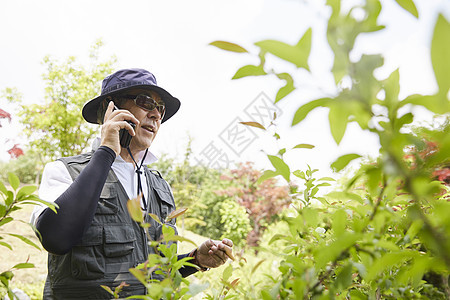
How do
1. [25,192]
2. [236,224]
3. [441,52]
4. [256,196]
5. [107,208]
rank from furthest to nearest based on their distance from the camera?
[256,196]
[236,224]
[107,208]
[25,192]
[441,52]

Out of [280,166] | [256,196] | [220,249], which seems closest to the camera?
[280,166]

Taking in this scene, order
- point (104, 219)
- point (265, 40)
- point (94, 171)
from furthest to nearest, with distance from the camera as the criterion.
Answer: point (104, 219)
point (94, 171)
point (265, 40)

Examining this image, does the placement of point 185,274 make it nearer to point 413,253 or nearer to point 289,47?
point 413,253

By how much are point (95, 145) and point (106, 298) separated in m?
0.87

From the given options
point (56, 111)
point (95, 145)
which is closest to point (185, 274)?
point (95, 145)

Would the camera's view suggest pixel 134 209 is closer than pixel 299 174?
Yes

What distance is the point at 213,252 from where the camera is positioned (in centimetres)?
144

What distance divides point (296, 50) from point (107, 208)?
1.56 meters

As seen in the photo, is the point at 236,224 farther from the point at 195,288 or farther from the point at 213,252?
the point at 195,288

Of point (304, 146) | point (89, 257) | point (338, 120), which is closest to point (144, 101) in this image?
point (89, 257)

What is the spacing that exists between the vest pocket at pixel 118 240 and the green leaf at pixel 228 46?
143cm

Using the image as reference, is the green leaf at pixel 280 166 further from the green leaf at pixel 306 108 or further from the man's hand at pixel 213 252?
the man's hand at pixel 213 252

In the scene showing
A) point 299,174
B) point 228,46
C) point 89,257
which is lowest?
point 89,257

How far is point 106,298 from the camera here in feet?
5.08
